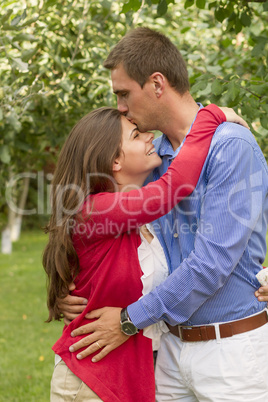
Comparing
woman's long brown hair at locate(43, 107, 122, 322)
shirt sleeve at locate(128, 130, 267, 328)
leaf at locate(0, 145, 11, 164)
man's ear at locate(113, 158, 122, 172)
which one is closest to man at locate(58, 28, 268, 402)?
shirt sleeve at locate(128, 130, 267, 328)

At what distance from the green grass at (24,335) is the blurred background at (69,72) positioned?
0.05 feet

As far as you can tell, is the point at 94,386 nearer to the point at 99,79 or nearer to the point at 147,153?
the point at 147,153

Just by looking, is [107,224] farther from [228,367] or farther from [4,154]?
[4,154]

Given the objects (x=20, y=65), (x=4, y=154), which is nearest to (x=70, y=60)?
(x=4, y=154)

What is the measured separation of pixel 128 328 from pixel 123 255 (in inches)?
12.5

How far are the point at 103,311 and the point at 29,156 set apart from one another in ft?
13.1

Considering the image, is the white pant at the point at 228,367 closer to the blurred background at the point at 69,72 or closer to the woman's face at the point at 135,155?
the woman's face at the point at 135,155

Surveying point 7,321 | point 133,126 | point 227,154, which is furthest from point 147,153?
point 7,321

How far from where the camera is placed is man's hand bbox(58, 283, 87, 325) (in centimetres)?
247

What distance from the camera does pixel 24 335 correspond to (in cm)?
726

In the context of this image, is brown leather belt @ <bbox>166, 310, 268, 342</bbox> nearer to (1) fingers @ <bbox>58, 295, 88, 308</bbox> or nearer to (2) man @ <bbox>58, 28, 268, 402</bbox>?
(2) man @ <bbox>58, 28, 268, 402</bbox>

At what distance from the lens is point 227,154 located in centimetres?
222

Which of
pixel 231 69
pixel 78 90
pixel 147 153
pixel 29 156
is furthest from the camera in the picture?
pixel 29 156

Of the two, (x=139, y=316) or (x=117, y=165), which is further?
(x=117, y=165)
